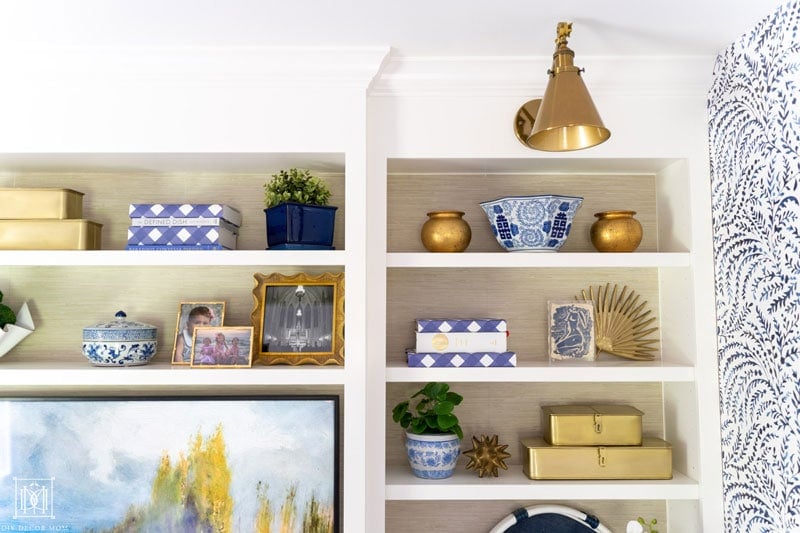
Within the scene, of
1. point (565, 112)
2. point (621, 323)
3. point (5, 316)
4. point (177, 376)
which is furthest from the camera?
point (621, 323)

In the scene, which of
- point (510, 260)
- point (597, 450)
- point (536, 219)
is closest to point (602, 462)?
point (597, 450)

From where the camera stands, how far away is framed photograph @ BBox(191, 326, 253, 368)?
1977 mm

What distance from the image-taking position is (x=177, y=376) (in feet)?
6.35

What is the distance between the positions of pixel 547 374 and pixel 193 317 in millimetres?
1270

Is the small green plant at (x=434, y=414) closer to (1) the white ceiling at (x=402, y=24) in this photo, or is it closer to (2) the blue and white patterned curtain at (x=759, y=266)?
(2) the blue and white patterned curtain at (x=759, y=266)

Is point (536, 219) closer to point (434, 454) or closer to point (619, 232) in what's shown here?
point (619, 232)

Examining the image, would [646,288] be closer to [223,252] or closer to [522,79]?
[522,79]

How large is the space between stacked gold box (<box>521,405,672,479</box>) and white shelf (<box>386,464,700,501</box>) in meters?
0.03

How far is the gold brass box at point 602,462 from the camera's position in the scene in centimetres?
203

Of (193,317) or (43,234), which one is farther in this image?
(193,317)

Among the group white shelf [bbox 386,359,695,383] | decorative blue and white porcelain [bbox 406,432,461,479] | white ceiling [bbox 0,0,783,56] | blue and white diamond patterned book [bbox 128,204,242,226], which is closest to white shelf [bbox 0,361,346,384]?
white shelf [bbox 386,359,695,383]

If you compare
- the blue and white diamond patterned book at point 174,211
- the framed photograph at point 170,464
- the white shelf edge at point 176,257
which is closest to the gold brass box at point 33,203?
the white shelf edge at point 176,257

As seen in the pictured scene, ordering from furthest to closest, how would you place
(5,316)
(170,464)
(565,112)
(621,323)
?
(621,323), (5,316), (170,464), (565,112)

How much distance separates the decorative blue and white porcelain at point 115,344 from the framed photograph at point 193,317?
0.40 ft
